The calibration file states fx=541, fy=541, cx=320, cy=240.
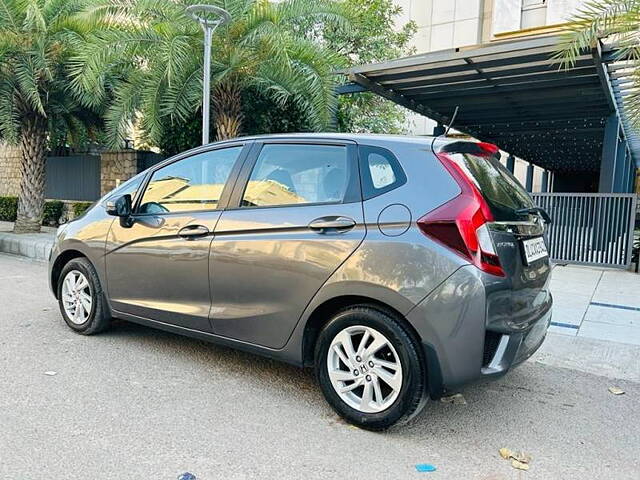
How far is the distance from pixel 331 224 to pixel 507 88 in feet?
28.6

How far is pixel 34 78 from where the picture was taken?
33.3 feet

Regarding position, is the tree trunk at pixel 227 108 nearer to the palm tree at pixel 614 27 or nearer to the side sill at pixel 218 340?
the palm tree at pixel 614 27

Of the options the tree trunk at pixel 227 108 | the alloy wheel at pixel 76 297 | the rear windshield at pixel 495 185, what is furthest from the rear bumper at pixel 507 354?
the tree trunk at pixel 227 108

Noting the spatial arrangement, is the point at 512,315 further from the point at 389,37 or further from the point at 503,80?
the point at 389,37

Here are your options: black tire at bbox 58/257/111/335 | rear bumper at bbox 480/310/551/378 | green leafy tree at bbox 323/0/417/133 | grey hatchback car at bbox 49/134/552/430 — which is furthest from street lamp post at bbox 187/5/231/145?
rear bumper at bbox 480/310/551/378

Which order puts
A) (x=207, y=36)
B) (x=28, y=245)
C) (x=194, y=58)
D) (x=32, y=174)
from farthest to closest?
(x=32, y=174) < (x=28, y=245) < (x=194, y=58) < (x=207, y=36)

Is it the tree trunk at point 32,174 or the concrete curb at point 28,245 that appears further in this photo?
the tree trunk at point 32,174

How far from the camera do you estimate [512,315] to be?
295cm

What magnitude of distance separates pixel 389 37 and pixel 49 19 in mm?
7994

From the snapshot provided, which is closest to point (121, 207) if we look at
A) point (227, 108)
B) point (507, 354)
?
point (507, 354)

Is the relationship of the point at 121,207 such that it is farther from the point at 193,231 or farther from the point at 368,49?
the point at 368,49

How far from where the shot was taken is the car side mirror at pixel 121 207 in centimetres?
416

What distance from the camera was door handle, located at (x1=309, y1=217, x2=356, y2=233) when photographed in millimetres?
Result: 3102

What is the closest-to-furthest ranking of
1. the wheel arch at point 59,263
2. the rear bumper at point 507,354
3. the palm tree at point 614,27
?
the rear bumper at point 507,354 < the wheel arch at point 59,263 < the palm tree at point 614,27
